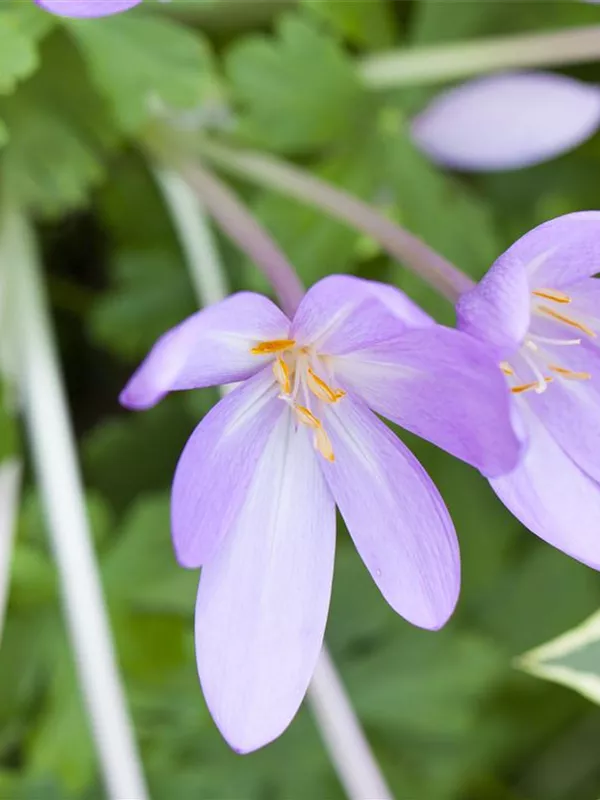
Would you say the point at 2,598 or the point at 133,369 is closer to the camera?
the point at 2,598

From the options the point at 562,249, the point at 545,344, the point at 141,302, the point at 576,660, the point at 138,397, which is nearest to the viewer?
the point at 138,397

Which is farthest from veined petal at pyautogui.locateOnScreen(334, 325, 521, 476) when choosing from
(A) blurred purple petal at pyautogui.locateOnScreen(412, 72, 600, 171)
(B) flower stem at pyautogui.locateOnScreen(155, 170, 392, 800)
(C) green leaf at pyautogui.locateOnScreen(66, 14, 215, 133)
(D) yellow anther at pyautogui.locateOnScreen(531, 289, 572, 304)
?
(A) blurred purple petal at pyautogui.locateOnScreen(412, 72, 600, 171)

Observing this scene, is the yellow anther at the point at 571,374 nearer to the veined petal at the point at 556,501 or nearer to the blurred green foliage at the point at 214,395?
the veined petal at the point at 556,501

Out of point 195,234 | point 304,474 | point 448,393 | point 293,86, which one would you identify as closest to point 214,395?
point 195,234

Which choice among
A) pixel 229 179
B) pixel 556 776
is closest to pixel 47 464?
pixel 229 179

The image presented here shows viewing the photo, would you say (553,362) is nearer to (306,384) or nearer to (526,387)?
(526,387)

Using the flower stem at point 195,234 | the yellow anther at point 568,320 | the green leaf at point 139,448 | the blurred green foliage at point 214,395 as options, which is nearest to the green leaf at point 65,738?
the blurred green foliage at point 214,395

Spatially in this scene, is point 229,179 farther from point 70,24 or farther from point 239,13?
point 70,24
